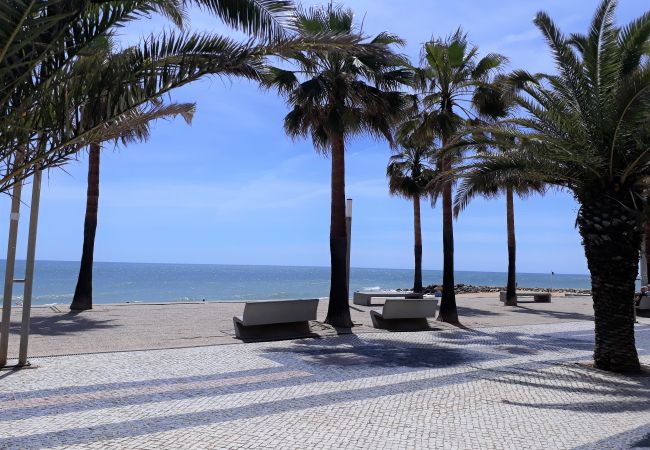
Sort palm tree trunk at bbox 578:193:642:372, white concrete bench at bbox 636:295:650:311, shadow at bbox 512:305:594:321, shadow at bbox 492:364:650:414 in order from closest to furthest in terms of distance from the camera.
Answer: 1. shadow at bbox 492:364:650:414
2. palm tree trunk at bbox 578:193:642:372
3. shadow at bbox 512:305:594:321
4. white concrete bench at bbox 636:295:650:311

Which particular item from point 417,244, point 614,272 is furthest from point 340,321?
point 417,244

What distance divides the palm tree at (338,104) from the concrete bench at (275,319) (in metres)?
1.72

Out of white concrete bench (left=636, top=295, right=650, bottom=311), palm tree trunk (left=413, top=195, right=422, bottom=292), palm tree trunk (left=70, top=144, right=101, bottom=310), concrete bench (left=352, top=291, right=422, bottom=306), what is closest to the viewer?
palm tree trunk (left=70, top=144, right=101, bottom=310)

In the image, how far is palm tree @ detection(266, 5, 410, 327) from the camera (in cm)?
1248

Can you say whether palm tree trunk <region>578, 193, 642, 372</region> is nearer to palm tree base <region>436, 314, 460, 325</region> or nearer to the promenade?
the promenade

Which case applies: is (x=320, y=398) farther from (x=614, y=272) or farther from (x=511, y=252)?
(x=511, y=252)

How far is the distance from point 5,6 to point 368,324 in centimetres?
1143

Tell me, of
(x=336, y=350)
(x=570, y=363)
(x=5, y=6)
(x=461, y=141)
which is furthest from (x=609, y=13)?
(x=5, y=6)

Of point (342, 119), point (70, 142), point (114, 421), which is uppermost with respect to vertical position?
point (342, 119)

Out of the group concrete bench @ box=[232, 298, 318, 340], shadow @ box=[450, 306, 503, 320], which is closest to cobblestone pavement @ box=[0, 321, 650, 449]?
concrete bench @ box=[232, 298, 318, 340]

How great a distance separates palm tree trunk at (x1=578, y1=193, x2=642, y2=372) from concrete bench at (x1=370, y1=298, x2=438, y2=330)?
4430 mm

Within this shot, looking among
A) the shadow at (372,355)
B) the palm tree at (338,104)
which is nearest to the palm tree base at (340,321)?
the palm tree at (338,104)

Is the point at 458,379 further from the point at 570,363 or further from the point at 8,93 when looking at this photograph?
the point at 8,93

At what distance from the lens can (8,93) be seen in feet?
12.8
